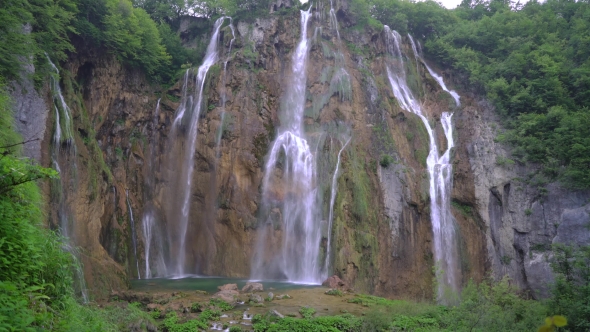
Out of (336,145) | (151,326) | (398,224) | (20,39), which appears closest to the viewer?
(151,326)

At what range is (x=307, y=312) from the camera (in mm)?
15781

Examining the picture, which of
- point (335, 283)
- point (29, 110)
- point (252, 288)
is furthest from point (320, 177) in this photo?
point (29, 110)

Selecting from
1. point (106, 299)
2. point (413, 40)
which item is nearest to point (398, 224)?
point (106, 299)

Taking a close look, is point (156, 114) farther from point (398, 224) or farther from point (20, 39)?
point (398, 224)

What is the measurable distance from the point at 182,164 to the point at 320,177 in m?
9.35

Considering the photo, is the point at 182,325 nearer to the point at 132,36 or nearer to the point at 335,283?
the point at 335,283

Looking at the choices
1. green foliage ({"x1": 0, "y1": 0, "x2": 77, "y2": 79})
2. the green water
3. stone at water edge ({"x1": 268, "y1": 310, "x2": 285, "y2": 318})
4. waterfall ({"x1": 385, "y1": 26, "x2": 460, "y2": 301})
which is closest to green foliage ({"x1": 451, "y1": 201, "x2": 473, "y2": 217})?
waterfall ({"x1": 385, "y1": 26, "x2": 460, "y2": 301})

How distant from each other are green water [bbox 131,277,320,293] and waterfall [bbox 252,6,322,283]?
1.67 m

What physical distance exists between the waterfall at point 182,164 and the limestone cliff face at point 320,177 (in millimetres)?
474

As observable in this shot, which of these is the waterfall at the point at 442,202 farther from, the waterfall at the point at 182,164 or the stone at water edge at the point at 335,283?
the waterfall at the point at 182,164

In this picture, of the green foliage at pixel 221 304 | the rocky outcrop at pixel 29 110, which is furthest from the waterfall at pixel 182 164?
the green foliage at pixel 221 304

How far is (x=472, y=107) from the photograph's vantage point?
106 ft

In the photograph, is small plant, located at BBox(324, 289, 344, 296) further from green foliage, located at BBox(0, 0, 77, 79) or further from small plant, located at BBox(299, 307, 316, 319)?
green foliage, located at BBox(0, 0, 77, 79)

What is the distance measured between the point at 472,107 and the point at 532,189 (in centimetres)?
783
